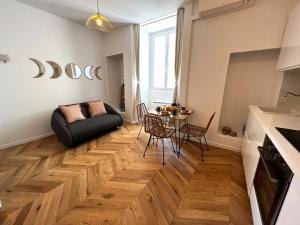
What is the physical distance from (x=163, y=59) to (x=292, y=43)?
10.0 ft

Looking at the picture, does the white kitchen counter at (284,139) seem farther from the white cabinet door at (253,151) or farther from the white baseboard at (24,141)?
the white baseboard at (24,141)

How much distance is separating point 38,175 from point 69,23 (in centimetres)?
352

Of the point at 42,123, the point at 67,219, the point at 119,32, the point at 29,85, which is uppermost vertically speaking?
the point at 119,32

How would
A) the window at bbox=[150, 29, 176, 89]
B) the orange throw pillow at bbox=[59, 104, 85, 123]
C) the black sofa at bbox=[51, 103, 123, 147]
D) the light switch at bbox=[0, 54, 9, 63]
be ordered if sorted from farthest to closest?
1. the window at bbox=[150, 29, 176, 89]
2. the orange throw pillow at bbox=[59, 104, 85, 123]
3. the black sofa at bbox=[51, 103, 123, 147]
4. the light switch at bbox=[0, 54, 9, 63]

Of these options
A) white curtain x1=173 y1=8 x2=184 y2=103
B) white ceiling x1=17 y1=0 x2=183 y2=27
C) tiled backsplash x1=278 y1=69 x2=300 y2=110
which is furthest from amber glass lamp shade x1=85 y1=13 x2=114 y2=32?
tiled backsplash x1=278 y1=69 x2=300 y2=110

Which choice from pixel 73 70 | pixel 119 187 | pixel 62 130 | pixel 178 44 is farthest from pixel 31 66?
pixel 178 44

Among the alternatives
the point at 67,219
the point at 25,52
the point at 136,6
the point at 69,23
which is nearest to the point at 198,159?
the point at 67,219

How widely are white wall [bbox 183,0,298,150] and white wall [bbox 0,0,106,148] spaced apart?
3.03m

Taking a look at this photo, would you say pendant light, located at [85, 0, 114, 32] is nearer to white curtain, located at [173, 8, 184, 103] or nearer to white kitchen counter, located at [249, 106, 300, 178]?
white curtain, located at [173, 8, 184, 103]

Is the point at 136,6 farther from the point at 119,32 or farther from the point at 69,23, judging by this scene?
the point at 69,23

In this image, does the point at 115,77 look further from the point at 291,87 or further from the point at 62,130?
the point at 291,87

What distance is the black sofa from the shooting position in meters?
2.76

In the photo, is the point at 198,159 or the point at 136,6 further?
the point at 136,6

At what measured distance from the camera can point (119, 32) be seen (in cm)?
400
